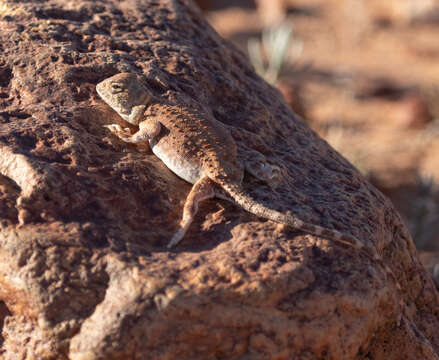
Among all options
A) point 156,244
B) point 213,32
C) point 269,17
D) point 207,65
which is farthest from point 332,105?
point 156,244

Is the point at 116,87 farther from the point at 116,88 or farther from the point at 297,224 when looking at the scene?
the point at 297,224

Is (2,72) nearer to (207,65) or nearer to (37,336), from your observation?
(207,65)

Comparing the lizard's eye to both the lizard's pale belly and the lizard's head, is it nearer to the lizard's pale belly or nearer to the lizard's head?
the lizard's head

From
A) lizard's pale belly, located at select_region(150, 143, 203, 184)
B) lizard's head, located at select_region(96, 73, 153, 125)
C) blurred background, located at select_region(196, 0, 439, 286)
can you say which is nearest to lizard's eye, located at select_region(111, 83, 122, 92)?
lizard's head, located at select_region(96, 73, 153, 125)

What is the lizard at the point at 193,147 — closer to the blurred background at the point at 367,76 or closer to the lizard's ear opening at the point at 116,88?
the lizard's ear opening at the point at 116,88

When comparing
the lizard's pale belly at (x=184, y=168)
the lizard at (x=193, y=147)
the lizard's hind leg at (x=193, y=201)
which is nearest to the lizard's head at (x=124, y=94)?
the lizard at (x=193, y=147)

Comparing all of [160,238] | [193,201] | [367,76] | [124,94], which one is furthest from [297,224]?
[367,76]
